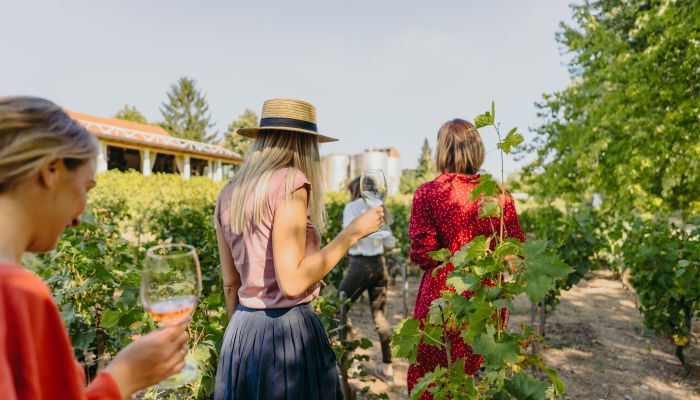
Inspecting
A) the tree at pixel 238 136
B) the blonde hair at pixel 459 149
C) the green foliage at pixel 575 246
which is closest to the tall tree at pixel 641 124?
the green foliage at pixel 575 246

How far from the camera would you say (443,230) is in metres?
2.48

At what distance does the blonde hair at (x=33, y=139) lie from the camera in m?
0.72

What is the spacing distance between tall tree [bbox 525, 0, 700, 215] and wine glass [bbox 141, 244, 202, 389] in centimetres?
789

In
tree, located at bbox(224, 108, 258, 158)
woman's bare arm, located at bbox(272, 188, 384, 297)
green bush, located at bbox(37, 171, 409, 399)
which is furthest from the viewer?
tree, located at bbox(224, 108, 258, 158)

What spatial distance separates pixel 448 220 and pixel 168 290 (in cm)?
173

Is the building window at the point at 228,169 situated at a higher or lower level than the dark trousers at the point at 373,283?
higher

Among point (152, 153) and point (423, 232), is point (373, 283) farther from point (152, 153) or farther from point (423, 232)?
point (152, 153)

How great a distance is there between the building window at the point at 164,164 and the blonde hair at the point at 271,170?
31.8 meters

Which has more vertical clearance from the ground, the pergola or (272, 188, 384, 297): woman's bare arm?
the pergola

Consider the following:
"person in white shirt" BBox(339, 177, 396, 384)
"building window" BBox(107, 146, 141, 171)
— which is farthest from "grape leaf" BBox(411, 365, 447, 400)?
"building window" BBox(107, 146, 141, 171)

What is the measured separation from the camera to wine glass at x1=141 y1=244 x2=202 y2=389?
106cm

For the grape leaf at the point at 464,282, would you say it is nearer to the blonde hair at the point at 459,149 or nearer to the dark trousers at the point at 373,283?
the blonde hair at the point at 459,149

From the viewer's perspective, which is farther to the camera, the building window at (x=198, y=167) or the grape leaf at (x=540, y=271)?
the building window at (x=198, y=167)

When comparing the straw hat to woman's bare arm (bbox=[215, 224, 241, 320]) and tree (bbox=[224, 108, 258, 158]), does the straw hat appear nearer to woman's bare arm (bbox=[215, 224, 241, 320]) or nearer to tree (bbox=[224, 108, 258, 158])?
woman's bare arm (bbox=[215, 224, 241, 320])
